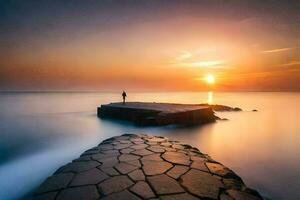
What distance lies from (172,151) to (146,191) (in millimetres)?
2738

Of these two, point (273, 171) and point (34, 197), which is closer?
point (34, 197)

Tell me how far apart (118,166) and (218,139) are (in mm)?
10585

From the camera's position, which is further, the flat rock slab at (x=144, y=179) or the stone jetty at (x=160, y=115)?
the stone jetty at (x=160, y=115)

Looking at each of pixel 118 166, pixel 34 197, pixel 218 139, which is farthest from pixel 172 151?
pixel 218 139

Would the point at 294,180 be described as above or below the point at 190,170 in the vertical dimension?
below

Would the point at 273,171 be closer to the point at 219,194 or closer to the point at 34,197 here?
the point at 219,194

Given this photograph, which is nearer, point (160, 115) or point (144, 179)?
point (144, 179)

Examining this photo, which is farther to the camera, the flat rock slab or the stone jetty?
the stone jetty

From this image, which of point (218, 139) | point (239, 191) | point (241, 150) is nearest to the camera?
point (239, 191)

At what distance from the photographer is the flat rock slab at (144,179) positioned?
3.58m

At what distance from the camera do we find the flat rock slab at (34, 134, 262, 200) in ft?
11.7

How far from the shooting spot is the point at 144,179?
4125 mm

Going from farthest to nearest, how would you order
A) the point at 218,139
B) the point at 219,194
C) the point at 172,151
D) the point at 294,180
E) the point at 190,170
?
the point at 218,139, the point at 294,180, the point at 172,151, the point at 190,170, the point at 219,194

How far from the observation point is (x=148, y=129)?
15.6m
